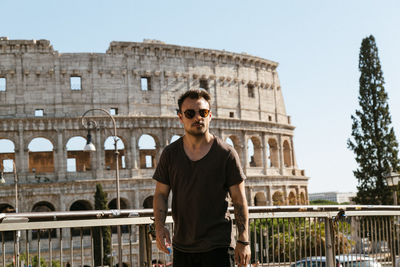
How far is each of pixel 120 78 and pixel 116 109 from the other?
2.50m

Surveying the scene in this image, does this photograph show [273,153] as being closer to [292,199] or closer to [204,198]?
[292,199]

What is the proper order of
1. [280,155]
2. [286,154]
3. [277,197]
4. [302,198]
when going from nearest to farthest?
[277,197]
[302,198]
[280,155]
[286,154]

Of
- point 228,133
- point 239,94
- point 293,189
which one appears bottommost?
point 293,189

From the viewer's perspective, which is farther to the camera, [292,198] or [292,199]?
[292,198]

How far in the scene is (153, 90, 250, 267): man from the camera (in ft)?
12.6

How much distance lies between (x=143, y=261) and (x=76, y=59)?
33.5 m

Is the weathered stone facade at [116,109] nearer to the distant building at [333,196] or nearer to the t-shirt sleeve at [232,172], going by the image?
the t-shirt sleeve at [232,172]

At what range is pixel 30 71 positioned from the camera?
35.5 m

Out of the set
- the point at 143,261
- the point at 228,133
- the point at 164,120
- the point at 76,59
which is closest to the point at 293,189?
the point at 228,133

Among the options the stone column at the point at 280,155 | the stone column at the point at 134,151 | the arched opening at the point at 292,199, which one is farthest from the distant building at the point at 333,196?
the stone column at the point at 134,151

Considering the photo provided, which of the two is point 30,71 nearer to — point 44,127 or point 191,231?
point 44,127

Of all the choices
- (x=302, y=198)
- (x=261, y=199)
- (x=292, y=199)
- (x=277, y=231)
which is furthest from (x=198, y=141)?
(x=302, y=198)

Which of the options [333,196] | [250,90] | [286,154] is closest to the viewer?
[250,90]

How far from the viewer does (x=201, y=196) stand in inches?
152
